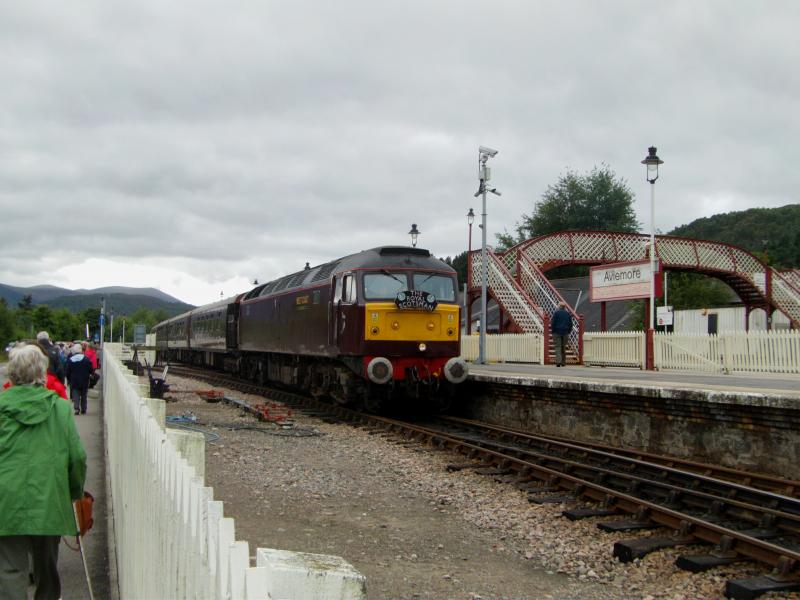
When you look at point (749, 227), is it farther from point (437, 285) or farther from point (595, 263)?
point (437, 285)

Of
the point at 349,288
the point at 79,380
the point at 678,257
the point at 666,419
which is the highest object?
the point at 678,257

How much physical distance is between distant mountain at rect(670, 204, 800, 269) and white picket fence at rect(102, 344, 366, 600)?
7270cm

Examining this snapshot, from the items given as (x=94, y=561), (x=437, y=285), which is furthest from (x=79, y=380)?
(x=94, y=561)

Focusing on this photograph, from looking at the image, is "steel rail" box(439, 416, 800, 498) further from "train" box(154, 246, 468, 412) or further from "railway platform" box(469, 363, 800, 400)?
"train" box(154, 246, 468, 412)

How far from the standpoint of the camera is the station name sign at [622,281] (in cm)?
1878

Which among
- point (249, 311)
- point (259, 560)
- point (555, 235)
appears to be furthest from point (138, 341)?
point (259, 560)

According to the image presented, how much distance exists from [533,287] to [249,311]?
9324 millimetres

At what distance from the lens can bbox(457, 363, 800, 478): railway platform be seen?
30.7 feet

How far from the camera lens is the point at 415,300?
14.5 meters

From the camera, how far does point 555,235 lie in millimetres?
26938

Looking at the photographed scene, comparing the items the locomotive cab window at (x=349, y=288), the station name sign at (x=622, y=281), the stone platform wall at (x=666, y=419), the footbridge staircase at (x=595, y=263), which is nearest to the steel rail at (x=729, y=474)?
the stone platform wall at (x=666, y=419)

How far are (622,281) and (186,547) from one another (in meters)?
18.8

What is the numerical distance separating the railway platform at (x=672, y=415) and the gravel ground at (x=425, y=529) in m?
2.87

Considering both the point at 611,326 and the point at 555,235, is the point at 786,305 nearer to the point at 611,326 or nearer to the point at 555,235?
the point at 555,235
